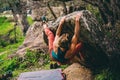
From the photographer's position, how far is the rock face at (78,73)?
15360 mm

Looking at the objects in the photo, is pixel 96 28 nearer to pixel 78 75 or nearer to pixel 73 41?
pixel 73 41

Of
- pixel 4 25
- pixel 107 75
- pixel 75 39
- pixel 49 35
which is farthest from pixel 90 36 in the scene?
pixel 4 25

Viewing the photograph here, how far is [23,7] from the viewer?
35.4 m

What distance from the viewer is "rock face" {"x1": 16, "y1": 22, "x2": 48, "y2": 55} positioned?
21.8 metres

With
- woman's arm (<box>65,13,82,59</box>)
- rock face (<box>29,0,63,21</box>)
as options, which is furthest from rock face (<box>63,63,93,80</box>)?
rock face (<box>29,0,63,21</box>)

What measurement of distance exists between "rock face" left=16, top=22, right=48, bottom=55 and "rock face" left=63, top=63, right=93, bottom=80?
5396 mm

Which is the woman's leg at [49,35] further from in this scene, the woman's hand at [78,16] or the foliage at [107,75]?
the foliage at [107,75]

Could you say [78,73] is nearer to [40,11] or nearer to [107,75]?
[107,75]

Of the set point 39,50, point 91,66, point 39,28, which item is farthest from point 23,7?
point 91,66

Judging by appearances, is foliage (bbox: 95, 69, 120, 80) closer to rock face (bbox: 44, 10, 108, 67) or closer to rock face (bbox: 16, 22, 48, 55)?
rock face (bbox: 44, 10, 108, 67)

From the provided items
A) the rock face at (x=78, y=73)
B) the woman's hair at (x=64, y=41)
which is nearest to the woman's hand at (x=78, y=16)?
the woman's hair at (x=64, y=41)

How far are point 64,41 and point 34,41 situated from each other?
843cm

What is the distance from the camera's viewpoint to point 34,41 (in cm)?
2284

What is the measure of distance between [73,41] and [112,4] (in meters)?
2.34
